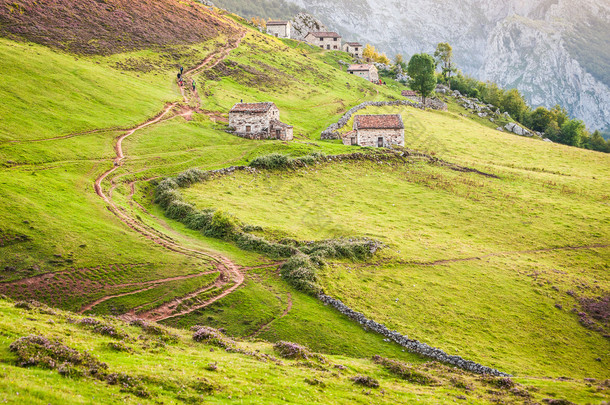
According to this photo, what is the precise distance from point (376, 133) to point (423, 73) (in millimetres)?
61417

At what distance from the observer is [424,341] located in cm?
3316

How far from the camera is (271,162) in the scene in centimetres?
6781

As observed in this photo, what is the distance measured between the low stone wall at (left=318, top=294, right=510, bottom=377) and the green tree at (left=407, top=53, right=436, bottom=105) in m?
119

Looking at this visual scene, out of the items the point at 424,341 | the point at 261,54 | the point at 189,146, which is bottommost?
the point at 424,341

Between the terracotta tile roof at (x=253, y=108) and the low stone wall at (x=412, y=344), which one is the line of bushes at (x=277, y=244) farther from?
the terracotta tile roof at (x=253, y=108)

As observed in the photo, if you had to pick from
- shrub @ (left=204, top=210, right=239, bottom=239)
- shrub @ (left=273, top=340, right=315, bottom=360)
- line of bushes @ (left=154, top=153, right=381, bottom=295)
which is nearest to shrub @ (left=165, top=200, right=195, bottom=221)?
line of bushes @ (left=154, top=153, right=381, bottom=295)

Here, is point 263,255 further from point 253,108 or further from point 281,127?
point 253,108

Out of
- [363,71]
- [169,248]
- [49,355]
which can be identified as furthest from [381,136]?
[363,71]

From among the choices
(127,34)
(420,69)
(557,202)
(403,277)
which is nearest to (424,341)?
(403,277)

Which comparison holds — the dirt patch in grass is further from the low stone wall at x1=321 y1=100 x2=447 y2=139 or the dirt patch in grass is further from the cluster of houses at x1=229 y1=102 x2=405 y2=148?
the low stone wall at x1=321 y1=100 x2=447 y2=139

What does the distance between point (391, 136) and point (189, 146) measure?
145 feet

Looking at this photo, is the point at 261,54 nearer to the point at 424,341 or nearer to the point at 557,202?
the point at 557,202

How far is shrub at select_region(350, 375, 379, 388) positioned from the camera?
78.5 ft

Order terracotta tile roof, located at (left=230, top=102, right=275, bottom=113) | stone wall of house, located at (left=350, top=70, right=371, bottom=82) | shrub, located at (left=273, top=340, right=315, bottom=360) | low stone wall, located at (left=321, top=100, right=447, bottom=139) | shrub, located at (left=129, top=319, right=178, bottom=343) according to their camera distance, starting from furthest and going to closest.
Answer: stone wall of house, located at (left=350, top=70, right=371, bottom=82) → low stone wall, located at (left=321, top=100, right=447, bottom=139) → terracotta tile roof, located at (left=230, top=102, right=275, bottom=113) → shrub, located at (left=273, top=340, right=315, bottom=360) → shrub, located at (left=129, top=319, right=178, bottom=343)
